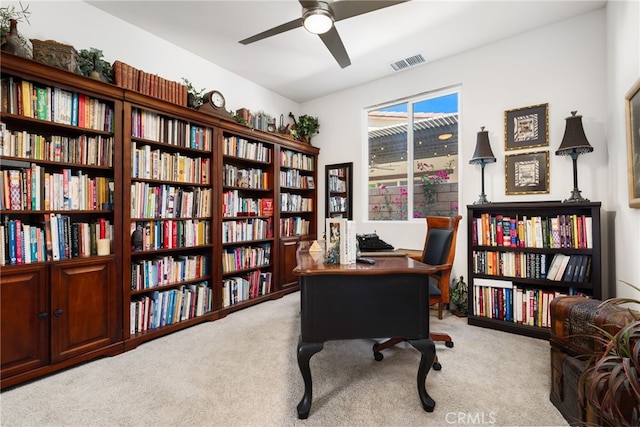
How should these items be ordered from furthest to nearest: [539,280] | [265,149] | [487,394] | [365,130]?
[365,130] → [265,149] → [539,280] → [487,394]

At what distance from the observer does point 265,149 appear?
146 inches

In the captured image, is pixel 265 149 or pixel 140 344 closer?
pixel 140 344

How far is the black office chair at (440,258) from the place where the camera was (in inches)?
87.6

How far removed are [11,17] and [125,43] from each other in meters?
0.76

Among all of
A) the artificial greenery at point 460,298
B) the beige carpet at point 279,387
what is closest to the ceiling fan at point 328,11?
the beige carpet at point 279,387

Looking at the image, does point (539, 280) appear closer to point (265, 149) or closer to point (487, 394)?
point (487, 394)

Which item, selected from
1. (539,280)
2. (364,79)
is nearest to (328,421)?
(539,280)

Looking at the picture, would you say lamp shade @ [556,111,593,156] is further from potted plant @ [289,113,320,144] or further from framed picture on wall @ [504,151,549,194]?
potted plant @ [289,113,320,144]

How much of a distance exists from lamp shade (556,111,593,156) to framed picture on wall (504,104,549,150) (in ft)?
0.98

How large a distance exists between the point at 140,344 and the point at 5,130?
1.84 metres

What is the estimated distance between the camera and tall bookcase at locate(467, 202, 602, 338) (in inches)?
93.8

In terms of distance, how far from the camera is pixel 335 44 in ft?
7.76

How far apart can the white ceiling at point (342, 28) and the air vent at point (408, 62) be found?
0.23 ft

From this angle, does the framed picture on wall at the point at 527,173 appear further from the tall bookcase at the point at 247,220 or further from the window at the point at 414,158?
the tall bookcase at the point at 247,220
